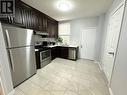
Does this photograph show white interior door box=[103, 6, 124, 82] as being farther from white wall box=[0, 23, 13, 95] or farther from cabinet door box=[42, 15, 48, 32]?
Answer: cabinet door box=[42, 15, 48, 32]

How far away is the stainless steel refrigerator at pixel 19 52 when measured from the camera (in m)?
1.66

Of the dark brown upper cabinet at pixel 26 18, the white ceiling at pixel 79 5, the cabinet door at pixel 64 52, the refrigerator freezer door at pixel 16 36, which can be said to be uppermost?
the white ceiling at pixel 79 5

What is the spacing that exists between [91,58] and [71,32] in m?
2.20

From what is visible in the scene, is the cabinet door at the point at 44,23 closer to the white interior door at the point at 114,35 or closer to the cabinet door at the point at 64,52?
the cabinet door at the point at 64,52

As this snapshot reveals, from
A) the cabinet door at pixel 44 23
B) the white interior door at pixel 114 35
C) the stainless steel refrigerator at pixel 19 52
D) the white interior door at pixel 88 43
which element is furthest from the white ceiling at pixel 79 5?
the white interior door at pixel 88 43

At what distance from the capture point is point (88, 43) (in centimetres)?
425

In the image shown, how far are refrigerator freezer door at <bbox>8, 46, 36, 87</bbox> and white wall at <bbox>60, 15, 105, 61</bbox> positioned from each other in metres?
3.09

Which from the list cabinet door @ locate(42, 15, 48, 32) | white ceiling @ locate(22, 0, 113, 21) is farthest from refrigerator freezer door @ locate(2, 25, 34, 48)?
cabinet door @ locate(42, 15, 48, 32)

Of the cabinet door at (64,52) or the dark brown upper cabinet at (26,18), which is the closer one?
the dark brown upper cabinet at (26,18)

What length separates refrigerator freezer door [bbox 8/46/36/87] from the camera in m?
1.81

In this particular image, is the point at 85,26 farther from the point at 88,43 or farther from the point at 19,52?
the point at 19,52

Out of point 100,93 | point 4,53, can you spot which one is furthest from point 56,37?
point 100,93

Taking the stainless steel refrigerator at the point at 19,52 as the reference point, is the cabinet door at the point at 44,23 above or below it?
above

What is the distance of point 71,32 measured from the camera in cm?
473
